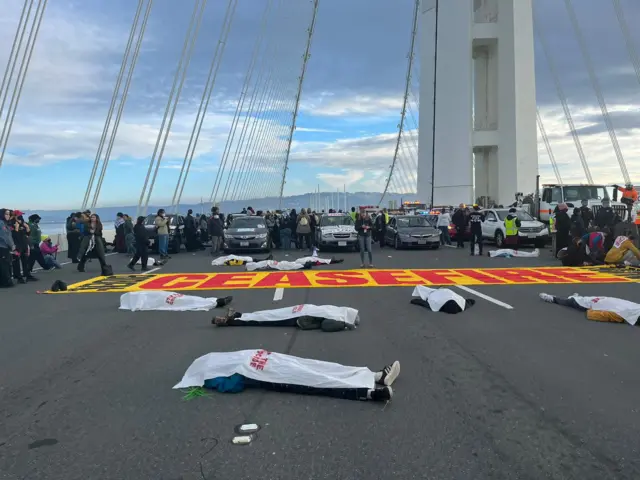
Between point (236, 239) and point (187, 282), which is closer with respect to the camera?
point (187, 282)

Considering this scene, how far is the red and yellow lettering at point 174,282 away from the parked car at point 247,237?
6.48 metres

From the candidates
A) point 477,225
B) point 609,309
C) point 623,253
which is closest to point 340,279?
point 609,309

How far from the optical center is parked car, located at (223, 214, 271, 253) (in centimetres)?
2084

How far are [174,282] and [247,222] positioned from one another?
9.97 metres

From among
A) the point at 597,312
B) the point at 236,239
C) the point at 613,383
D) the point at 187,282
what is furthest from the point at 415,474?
the point at 236,239

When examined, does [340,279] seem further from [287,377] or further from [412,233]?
[412,233]

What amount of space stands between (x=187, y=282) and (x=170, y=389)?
8.09m

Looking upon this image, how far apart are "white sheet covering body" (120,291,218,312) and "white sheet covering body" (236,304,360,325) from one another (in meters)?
1.53

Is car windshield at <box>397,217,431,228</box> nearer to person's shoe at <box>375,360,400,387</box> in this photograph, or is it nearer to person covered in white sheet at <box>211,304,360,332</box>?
person covered in white sheet at <box>211,304,360,332</box>

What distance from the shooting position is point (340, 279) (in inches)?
499

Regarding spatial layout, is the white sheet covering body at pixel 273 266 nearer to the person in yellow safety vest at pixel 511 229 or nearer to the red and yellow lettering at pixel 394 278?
the red and yellow lettering at pixel 394 278

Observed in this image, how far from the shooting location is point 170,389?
476 cm

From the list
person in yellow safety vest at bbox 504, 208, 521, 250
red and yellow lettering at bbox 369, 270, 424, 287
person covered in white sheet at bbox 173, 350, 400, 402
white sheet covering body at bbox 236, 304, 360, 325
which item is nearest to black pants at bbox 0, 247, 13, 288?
white sheet covering body at bbox 236, 304, 360, 325

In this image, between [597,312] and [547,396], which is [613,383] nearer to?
[547,396]
